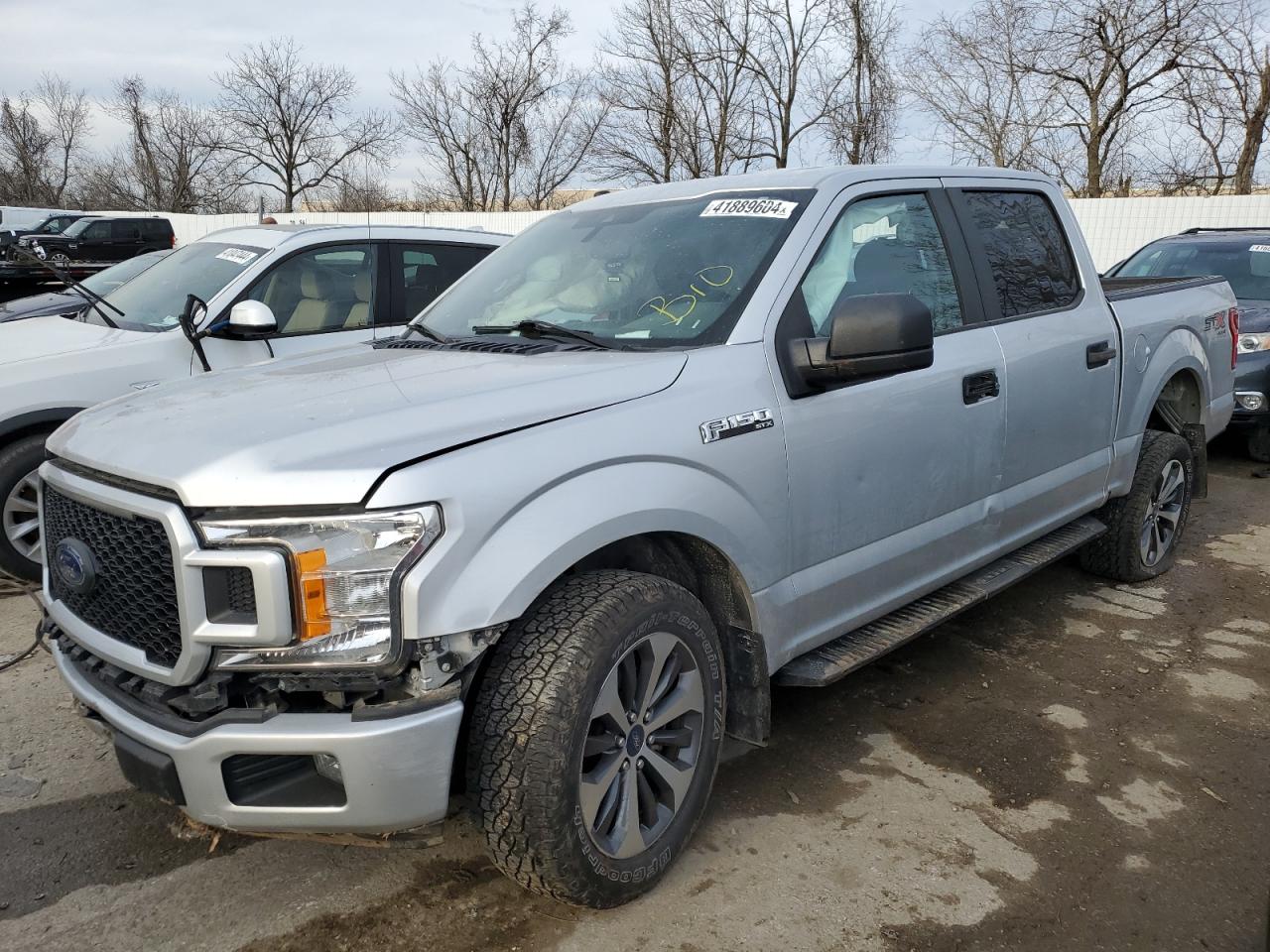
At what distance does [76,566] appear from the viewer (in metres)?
2.34

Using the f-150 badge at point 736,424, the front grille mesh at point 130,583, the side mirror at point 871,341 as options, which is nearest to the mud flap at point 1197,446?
the side mirror at point 871,341

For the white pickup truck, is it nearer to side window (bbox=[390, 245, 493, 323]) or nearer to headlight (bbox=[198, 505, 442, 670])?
side window (bbox=[390, 245, 493, 323])

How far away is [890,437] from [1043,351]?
113 centimetres

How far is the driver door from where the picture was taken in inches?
116

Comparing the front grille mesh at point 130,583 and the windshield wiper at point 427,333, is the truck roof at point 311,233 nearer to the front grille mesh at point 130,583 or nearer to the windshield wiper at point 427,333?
the windshield wiper at point 427,333

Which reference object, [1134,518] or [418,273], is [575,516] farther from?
[418,273]

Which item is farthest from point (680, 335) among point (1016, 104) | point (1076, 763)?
point (1016, 104)

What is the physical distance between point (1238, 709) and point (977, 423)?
1.50m

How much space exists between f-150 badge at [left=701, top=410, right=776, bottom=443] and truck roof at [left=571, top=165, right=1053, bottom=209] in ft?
3.09

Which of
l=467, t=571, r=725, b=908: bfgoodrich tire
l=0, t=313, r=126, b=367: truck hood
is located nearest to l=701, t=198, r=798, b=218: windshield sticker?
l=467, t=571, r=725, b=908: bfgoodrich tire

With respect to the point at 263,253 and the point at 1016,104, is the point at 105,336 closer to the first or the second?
the point at 263,253

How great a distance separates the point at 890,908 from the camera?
2.54 m

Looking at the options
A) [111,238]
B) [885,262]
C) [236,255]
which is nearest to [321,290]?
[236,255]

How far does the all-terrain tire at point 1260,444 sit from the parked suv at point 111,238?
22124 millimetres
